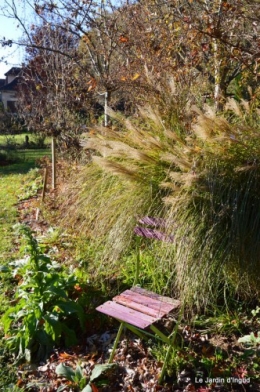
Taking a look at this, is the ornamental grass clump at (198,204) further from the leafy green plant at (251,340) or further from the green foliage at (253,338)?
the leafy green plant at (251,340)

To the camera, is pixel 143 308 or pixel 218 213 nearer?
pixel 218 213

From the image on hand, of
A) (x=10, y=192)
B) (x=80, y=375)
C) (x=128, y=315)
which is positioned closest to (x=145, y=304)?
(x=128, y=315)

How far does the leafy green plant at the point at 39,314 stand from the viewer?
12.0 feet

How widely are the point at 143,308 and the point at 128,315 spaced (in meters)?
0.17

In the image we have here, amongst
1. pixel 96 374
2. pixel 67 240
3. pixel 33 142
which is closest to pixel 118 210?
pixel 96 374

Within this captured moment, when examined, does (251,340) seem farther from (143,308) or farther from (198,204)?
(198,204)

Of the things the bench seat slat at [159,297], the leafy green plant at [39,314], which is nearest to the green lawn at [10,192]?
the leafy green plant at [39,314]

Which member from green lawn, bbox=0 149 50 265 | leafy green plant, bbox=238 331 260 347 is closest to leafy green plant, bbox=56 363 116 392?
leafy green plant, bbox=238 331 260 347

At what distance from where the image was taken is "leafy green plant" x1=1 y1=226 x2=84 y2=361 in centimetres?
A: 367

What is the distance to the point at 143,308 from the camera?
3.34 m

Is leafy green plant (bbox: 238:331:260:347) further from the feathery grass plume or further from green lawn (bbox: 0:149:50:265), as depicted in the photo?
green lawn (bbox: 0:149:50:265)

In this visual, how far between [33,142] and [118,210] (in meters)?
16.7

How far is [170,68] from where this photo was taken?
6.43 m

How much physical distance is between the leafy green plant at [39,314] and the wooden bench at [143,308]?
0.53m
